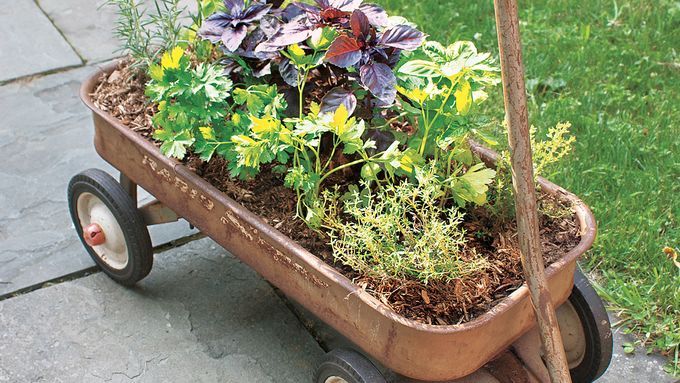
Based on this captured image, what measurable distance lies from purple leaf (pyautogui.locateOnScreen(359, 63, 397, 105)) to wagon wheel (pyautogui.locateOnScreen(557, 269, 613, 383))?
69cm

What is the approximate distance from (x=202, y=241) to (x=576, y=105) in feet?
5.37

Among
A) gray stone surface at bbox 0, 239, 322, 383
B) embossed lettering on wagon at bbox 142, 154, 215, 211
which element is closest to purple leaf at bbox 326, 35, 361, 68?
embossed lettering on wagon at bbox 142, 154, 215, 211

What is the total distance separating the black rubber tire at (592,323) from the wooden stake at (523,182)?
27 centimetres

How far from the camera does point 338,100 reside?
2113mm

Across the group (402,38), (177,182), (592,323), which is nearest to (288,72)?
(402,38)

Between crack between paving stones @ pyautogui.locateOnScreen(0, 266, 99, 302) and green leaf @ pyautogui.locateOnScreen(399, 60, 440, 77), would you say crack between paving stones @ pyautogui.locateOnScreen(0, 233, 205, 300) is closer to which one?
crack between paving stones @ pyautogui.locateOnScreen(0, 266, 99, 302)

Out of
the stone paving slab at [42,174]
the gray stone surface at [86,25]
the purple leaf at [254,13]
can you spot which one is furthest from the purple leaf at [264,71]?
the gray stone surface at [86,25]

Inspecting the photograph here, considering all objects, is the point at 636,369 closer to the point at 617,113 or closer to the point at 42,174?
the point at 617,113

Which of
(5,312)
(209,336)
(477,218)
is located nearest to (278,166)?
(477,218)

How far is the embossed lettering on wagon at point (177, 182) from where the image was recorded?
2223 millimetres

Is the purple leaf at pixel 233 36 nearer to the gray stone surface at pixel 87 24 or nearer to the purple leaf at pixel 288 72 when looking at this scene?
the purple leaf at pixel 288 72

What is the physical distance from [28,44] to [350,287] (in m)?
2.84

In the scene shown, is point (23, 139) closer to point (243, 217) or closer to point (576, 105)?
point (243, 217)

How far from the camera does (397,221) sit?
197 centimetres
